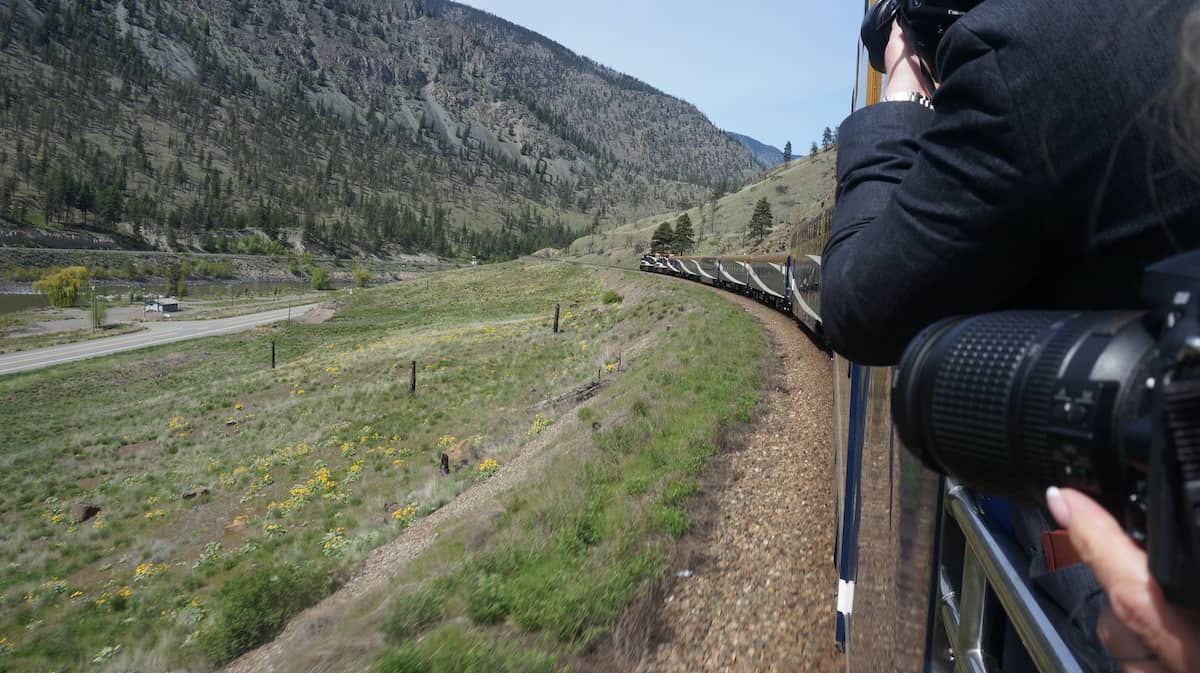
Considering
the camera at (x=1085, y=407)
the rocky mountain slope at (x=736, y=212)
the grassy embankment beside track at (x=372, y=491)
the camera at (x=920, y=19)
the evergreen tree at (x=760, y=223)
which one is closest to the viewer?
the camera at (x=1085, y=407)

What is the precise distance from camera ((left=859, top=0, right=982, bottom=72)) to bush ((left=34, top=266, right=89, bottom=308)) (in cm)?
11046

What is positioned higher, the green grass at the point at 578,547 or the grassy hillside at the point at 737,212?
the grassy hillside at the point at 737,212

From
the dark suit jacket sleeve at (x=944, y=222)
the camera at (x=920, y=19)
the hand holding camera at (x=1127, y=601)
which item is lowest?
the hand holding camera at (x=1127, y=601)

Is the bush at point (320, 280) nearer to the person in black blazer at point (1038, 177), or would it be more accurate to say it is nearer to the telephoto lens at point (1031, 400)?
the person in black blazer at point (1038, 177)

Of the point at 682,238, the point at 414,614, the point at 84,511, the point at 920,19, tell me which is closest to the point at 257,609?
the point at 414,614

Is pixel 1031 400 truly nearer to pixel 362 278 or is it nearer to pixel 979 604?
pixel 979 604

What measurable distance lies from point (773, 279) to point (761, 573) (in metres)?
18.3

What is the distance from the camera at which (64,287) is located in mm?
89250

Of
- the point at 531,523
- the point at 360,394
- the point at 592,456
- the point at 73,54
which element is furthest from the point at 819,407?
the point at 73,54

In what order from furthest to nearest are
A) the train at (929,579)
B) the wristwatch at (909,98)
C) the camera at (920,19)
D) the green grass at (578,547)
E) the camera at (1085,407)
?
the green grass at (578,547), the wristwatch at (909,98), the camera at (920,19), the train at (929,579), the camera at (1085,407)

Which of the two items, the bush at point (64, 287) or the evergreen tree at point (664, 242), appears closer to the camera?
the bush at point (64, 287)

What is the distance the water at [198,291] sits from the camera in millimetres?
90625

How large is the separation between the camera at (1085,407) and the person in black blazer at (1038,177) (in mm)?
152

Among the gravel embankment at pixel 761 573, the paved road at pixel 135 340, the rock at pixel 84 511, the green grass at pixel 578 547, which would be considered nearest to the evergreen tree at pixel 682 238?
the paved road at pixel 135 340
